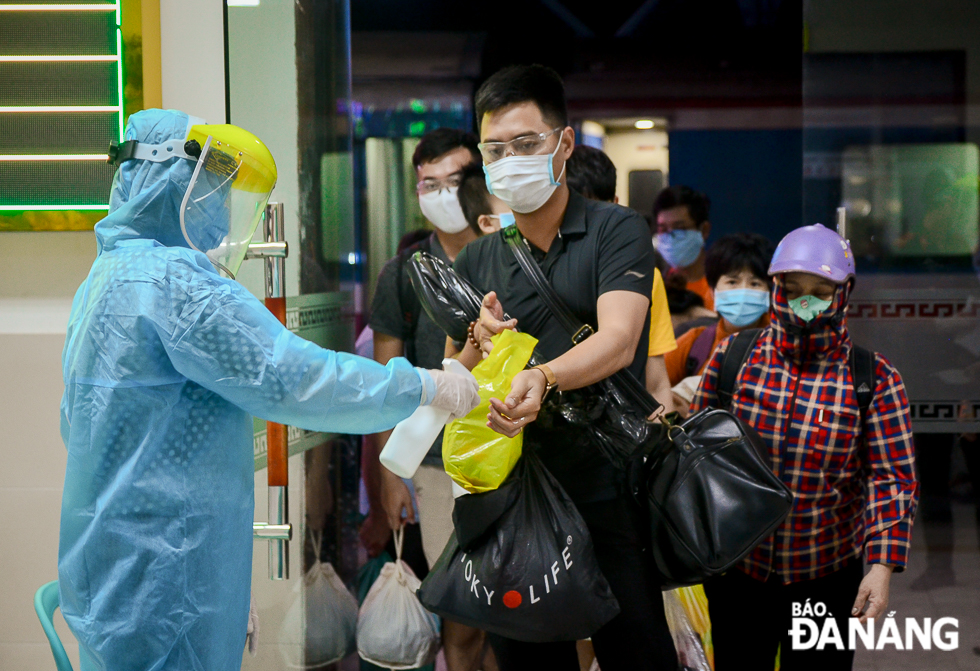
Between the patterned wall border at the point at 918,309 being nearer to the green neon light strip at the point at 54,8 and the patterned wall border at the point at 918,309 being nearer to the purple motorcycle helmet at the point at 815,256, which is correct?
the purple motorcycle helmet at the point at 815,256

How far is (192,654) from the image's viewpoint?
63.2 inches

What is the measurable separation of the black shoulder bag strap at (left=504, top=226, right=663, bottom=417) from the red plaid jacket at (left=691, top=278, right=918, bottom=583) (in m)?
0.50

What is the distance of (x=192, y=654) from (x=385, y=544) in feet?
6.50

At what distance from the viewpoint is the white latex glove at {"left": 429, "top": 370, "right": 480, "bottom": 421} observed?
1.72m

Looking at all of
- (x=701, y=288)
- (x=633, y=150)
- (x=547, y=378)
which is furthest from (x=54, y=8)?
(x=633, y=150)

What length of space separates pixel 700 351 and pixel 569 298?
135cm

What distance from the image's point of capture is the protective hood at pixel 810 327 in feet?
7.40

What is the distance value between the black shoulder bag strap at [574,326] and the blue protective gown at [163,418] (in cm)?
47

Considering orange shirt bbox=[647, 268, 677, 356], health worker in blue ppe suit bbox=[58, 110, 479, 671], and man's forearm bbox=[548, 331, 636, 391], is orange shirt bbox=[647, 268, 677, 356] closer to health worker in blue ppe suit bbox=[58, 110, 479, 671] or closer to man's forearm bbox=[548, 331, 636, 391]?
man's forearm bbox=[548, 331, 636, 391]

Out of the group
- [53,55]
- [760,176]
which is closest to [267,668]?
[53,55]

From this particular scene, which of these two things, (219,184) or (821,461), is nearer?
(219,184)

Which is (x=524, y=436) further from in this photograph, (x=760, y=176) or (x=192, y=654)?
(x=760, y=176)

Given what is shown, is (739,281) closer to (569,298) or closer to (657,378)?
(657,378)

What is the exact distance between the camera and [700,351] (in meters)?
3.21
